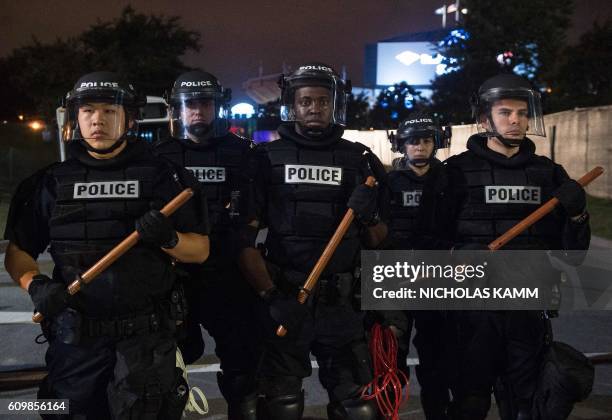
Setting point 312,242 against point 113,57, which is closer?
point 312,242

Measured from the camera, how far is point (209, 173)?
482cm

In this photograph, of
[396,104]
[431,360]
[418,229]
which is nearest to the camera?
[418,229]

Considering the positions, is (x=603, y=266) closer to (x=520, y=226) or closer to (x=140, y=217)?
(x=520, y=226)

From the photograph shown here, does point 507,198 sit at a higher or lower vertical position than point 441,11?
lower

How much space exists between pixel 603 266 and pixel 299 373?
30.0 feet

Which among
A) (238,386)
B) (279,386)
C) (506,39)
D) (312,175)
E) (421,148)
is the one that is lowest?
(238,386)

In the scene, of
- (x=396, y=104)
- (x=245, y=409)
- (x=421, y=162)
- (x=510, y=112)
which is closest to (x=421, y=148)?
(x=421, y=162)

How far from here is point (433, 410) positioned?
14.8ft

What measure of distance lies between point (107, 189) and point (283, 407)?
4.50 feet

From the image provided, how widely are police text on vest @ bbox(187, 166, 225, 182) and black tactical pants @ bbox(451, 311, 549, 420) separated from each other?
1826mm

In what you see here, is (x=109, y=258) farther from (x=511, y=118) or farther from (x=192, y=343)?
(x=511, y=118)

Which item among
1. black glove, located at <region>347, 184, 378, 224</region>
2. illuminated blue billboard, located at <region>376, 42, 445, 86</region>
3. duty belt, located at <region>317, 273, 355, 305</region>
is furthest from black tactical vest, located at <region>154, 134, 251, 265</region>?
illuminated blue billboard, located at <region>376, 42, 445, 86</region>

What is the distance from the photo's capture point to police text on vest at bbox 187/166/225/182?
481 cm

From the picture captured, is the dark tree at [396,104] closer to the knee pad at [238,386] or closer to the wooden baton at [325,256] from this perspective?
the knee pad at [238,386]
